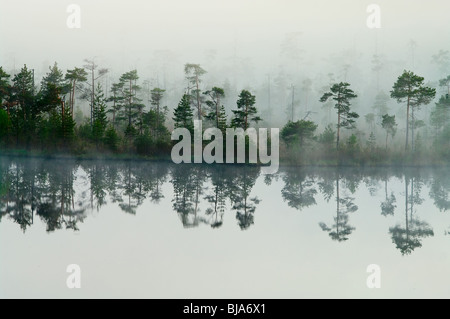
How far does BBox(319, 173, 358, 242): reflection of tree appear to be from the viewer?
11.5m

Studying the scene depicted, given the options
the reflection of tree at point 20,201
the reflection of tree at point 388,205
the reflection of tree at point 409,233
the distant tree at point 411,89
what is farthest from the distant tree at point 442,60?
the reflection of tree at point 20,201

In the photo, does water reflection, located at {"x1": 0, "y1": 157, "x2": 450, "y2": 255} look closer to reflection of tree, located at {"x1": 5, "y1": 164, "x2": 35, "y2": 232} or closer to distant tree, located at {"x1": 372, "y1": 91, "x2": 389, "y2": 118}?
reflection of tree, located at {"x1": 5, "y1": 164, "x2": 35, "y2": 232}

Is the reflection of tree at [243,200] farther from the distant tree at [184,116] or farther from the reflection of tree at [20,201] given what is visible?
the distant tree at [184,116]

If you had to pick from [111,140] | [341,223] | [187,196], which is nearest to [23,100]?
[111,140]

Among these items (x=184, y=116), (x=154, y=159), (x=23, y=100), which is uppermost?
(x=23, y=100)

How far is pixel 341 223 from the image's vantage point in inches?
510

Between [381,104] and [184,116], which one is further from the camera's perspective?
[381,104]

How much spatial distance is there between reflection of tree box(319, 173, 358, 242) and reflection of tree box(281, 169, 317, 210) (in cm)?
124

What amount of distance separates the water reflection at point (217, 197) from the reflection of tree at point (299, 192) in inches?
1.5

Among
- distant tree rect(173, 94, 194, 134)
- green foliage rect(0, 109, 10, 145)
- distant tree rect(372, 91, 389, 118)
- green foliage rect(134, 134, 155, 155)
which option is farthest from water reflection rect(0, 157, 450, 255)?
distant tree rect(372, 91, 389, 118)

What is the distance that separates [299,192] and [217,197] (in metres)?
4.58

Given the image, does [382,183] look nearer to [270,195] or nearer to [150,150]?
[270,195]

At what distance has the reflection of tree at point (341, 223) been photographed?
11.5m

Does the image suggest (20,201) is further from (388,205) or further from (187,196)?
(388,205)
